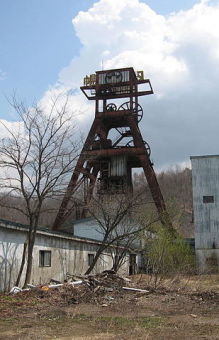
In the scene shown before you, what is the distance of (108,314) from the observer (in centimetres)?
1123

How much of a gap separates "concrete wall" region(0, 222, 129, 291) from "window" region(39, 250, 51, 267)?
0.19 m

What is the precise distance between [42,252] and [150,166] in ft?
77.6

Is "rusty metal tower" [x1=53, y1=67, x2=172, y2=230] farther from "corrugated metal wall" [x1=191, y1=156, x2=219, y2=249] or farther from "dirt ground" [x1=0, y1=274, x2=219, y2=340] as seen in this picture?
"dirt ground" [x1=0, y1=274, x2=219, y2=340]

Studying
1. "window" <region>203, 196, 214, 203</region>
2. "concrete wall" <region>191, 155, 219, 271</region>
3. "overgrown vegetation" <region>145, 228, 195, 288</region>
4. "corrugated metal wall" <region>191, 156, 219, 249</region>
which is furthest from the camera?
"window" <region>203, 196, 214, 203</region>

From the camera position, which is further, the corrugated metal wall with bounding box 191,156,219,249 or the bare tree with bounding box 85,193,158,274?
the corrugated metal wall with bounding box 191,156,219,249

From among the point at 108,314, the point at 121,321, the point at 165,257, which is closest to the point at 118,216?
the point at 165,257

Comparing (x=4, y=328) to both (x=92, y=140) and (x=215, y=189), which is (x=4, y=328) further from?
(x=92, y=140)

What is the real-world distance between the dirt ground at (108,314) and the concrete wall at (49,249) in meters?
2.32

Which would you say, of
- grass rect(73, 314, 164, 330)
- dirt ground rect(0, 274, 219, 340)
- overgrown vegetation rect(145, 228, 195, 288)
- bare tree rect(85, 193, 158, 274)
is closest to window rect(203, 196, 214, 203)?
overgrown vegetation rect(145, 228, 195, 288)

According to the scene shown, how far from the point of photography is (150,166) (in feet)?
137

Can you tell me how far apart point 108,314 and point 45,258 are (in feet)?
29.9

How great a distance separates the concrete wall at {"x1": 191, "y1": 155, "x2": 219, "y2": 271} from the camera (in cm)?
3350

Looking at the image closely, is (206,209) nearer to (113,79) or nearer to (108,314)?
(113,79)

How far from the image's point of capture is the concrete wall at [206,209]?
33500mm
